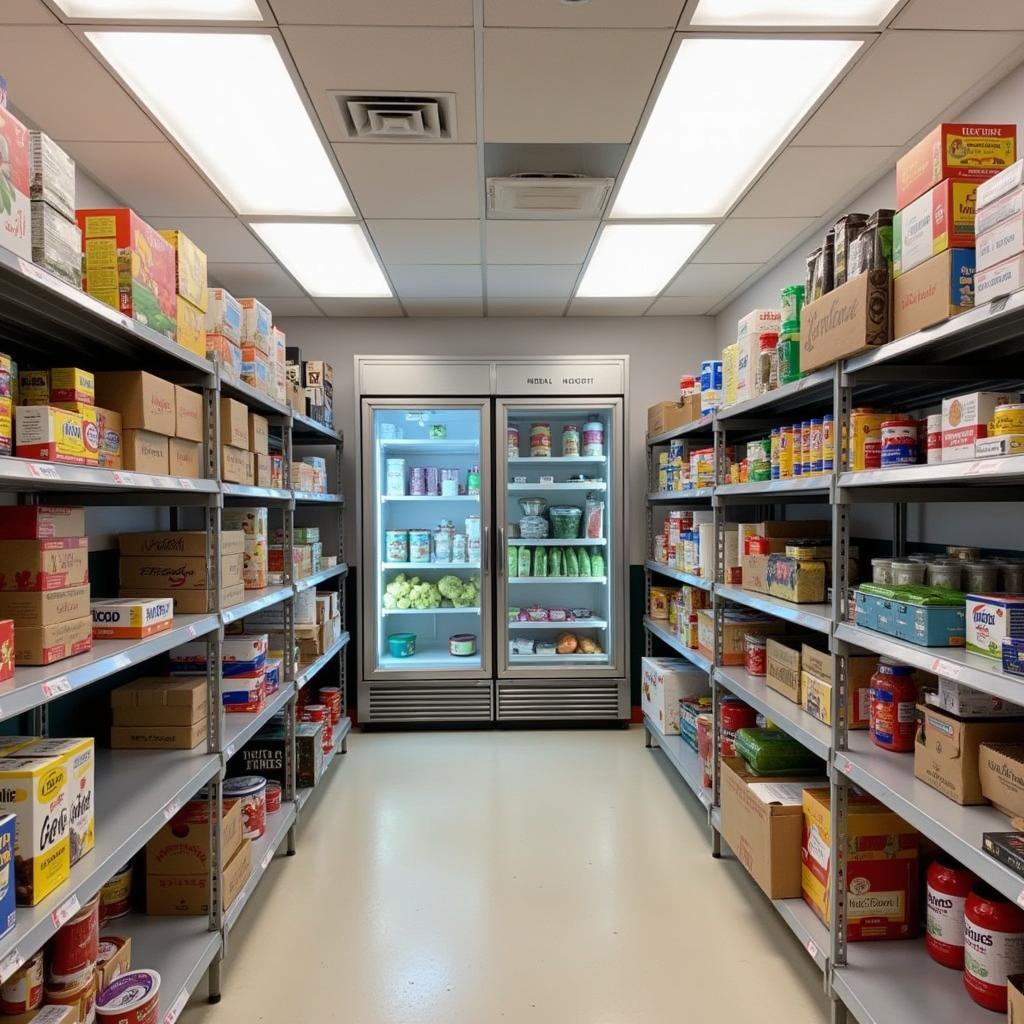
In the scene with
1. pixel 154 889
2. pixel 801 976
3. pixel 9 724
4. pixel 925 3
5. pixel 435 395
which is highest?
pixel 925 3

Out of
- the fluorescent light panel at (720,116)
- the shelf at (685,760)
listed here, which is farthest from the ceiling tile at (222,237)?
the shelf at (685,760)

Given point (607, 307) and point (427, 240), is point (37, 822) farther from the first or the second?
point (607, 307)

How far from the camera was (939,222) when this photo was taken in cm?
173

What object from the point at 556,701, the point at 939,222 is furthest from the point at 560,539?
the point at 939,222

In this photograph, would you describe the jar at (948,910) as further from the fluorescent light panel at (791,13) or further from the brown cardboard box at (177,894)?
the fluorescent light panel at (791,13)

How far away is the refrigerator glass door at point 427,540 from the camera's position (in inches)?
194

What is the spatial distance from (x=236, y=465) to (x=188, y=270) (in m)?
0.78

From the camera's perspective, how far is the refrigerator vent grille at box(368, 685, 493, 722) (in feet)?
16.3

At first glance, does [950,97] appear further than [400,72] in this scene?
Yes

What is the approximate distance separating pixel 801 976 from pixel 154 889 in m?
2.26

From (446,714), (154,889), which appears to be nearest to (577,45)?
(154,889)

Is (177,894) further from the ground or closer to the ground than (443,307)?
closer to the ground

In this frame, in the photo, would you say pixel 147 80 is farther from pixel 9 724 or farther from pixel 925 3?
pixel 925 3

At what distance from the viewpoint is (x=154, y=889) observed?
241 cm
